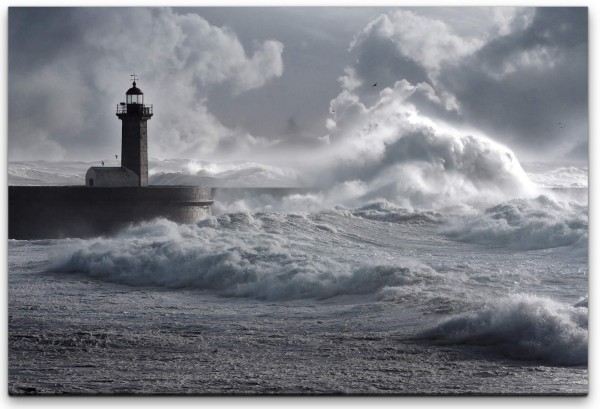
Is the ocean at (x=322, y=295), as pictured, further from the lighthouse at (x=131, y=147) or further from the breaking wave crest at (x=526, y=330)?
the lighthouse at (x=131, y=147)

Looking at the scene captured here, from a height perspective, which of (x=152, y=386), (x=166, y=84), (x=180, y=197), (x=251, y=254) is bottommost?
(x=152, y=386)

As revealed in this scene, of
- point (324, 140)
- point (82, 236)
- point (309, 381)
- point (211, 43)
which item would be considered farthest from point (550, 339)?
point (82, 236)

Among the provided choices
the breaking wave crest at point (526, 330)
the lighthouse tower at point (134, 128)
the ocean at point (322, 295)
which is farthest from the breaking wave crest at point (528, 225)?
the lighthouse tower at point (134, 128)

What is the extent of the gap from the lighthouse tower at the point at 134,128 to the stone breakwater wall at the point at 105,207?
388 millimetres

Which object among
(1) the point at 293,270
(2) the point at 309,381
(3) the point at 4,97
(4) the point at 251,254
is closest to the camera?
(2) the point at 309,381

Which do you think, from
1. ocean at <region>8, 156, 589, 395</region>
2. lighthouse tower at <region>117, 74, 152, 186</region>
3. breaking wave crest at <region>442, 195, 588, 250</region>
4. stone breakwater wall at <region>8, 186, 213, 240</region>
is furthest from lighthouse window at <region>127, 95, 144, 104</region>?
breaking wave crest at <region>442, 195, 588, 250</region>

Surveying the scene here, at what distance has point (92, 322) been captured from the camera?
211 inches

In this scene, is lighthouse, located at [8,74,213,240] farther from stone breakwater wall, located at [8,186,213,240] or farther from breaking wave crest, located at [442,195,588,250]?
breaking wave crest, located at [442,195,588,250]

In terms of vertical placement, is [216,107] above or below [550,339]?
above

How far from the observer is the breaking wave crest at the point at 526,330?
493 cm

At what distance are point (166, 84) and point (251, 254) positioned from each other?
4.76 feet

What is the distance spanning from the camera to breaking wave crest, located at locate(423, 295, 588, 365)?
4934 millimetres

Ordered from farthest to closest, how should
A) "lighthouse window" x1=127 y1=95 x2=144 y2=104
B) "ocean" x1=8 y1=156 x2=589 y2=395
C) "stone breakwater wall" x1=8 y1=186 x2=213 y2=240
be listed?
"stone breakwater wall" x1=8 y1=186 x2=213 y2=240 → "lighthouse window" x1=127 y1=95 x2=144 y2=104 → "ocean" x1=8 y1=156 x2=589 y2=395

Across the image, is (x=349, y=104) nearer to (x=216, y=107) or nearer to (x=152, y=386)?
(x=216, y=107)
